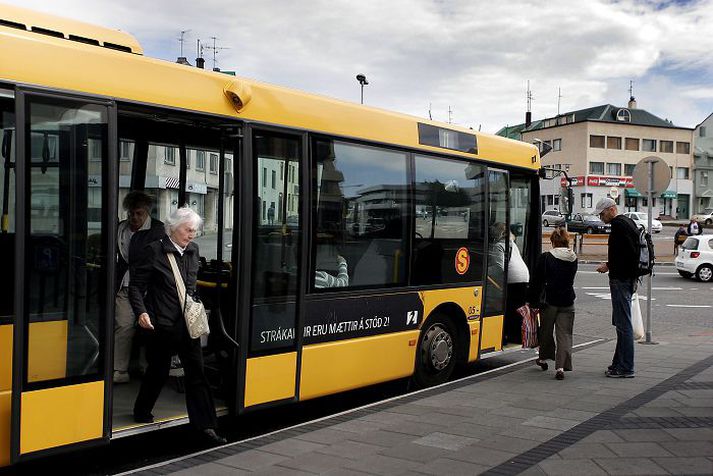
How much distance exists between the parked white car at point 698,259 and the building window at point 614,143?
59593mm

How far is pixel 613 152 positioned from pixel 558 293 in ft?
251

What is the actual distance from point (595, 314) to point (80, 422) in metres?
12.8

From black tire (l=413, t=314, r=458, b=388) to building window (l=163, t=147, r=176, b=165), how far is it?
3059 mm

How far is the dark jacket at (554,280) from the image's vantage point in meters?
8.30

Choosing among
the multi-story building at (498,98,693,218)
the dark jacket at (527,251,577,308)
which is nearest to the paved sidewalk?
the dark jacket at (527,251,577,308)

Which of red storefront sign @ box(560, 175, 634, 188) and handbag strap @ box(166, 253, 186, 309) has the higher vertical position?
red storefront sign @ box(560, 175, 634, 188)

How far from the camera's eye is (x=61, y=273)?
4688mm

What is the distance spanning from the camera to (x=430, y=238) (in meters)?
7.77

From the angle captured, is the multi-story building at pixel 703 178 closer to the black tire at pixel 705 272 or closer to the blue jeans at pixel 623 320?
the black tire at pixel 705 272

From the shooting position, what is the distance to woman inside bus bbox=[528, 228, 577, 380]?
8.30 metres

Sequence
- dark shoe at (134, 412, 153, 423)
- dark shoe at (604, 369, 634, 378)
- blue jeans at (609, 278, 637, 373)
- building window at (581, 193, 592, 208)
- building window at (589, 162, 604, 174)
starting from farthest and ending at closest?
building window at (589, 162, 604, 174) → building window at (581, 193, 592, 208) → dark shoe at (604, 369, 634, 378) → blue jeans at (609, 278, 637, 373) → dark shoe at (134, 412, 153, 423)

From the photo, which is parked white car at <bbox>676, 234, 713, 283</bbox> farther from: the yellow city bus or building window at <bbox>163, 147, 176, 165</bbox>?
building window at <bbox>163, 147, 176, 165</bbox>

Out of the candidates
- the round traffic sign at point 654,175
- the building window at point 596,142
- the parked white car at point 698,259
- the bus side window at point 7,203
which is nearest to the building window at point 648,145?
the building window at point 596,142

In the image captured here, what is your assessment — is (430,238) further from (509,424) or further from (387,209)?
(509,424)
